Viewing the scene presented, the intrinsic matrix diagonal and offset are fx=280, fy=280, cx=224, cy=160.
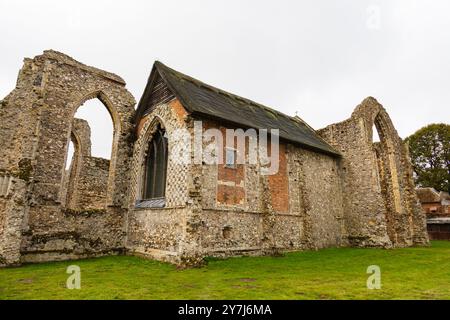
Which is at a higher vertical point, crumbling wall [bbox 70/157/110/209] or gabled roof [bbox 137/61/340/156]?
gabled roof [bbox 137/61/340/156]

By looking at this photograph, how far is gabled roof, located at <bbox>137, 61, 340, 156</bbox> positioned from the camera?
12.1 metres

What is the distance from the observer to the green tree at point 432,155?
1457 inches

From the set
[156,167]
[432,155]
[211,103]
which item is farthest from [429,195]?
[156,167]

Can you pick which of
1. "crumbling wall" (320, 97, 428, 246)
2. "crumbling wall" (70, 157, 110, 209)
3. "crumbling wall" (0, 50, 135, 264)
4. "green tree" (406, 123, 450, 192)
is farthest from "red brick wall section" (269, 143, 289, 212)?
"green tree" (406, 123, 450, 192)

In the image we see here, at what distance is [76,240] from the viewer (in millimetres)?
12359

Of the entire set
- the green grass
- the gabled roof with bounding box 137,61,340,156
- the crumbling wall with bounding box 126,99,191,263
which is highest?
the gabled roof with bounding box 137,61,340,156

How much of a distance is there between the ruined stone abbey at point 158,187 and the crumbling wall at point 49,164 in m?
0.04

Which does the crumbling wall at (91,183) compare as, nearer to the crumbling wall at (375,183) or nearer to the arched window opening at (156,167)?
the arched window opening at (156,167)

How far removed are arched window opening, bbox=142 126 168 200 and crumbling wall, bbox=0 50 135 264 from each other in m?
1.31

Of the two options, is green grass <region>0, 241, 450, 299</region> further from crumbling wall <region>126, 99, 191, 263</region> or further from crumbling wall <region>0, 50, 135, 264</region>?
crumbling wall <region>0, 50, 135, 264</region>

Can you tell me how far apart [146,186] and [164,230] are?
129 inches

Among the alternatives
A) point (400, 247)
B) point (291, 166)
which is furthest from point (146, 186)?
point (400, 247)
